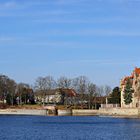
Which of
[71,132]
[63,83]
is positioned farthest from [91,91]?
[71,132]

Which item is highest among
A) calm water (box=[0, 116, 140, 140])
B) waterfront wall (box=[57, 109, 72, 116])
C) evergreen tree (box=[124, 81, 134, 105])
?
evergreen tree (box=[124, 81, 134, 105])

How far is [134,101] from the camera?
500 ft

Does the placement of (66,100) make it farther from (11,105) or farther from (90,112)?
(90,112)

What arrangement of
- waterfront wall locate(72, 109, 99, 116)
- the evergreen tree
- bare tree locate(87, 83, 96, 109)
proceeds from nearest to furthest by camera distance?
1. the evergreen tree
2. waterfront wall locate(72, 109, 99, 116)
3. bare tree locate(87, 83, 96, 109)

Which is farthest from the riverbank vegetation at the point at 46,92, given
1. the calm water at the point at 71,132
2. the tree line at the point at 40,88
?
the calm water at the point at 71,132

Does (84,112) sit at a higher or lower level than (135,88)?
lower

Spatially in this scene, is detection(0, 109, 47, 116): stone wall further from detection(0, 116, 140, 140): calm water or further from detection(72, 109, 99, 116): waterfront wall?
detection(0, 116, 140, 140): calm water

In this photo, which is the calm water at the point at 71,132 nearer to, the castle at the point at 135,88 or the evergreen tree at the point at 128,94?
the castle at the point at 135,88

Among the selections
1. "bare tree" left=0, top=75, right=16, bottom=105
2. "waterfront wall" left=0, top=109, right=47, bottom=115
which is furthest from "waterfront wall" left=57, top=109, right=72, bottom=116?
"bare tree" left=0, top=75, right=16, bottom=105

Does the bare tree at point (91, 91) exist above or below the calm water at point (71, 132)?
above

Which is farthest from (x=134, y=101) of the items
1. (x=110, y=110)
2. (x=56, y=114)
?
(x=56, y=114)

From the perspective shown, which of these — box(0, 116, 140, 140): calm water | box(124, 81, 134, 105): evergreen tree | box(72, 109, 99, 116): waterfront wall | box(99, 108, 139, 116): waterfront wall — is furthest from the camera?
box(72, 109, 99, 116): waterfront wall

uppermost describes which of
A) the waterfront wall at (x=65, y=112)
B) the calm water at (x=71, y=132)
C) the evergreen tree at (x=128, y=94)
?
the evergreen tree at (x=128, y=94)

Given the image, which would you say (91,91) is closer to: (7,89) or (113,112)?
(7,89)
